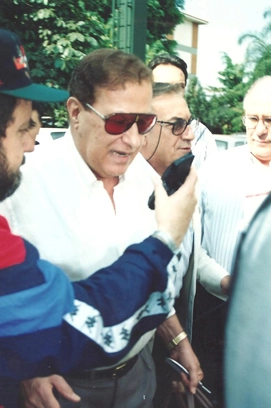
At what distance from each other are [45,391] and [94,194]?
2.02 ft

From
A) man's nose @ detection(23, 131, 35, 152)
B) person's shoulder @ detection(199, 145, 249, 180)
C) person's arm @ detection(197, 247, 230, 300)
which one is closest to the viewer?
man's nose @ detection(23, 131, 35, 152)

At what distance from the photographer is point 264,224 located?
70 cm

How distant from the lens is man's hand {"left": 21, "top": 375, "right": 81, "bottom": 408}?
1404 millimetres

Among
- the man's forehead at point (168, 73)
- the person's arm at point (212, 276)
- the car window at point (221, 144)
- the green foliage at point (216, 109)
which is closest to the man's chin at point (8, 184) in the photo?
the person's arm at point (212, 276)

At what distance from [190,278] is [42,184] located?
85cm

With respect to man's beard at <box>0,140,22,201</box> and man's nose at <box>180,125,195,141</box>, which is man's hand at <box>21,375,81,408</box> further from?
man's nose at <box>180,125,195,141</box>

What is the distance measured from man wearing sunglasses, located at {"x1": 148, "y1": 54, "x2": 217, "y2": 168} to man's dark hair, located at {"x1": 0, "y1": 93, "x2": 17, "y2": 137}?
2013 millimetres

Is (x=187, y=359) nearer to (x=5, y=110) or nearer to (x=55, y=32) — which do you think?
(x=5, y=110)

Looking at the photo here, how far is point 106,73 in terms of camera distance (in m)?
1.56

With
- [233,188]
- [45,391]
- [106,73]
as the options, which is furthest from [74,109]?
[233,188]

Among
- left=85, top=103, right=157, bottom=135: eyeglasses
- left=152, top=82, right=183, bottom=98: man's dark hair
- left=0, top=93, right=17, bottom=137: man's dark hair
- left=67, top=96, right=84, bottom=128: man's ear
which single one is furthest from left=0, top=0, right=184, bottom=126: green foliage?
left=0, top=93, right=17, bottom=137: man's dark hair

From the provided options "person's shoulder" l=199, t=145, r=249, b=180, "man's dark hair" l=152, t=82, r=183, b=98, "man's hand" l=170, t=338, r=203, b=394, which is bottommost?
"man's hand" l=170, t=338, r=203, b=394

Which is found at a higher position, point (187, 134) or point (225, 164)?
point (187, 134)

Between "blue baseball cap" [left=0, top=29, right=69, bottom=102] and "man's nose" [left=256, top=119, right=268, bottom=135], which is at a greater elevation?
"blue baseball cap" [left=0, top=29, right=69, bottom=102]
